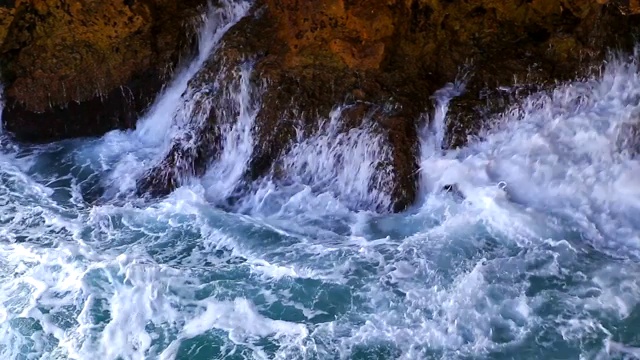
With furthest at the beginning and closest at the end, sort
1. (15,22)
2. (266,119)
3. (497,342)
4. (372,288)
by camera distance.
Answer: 1. (15,22)
2. (266,119)
3. (372,288)
4. (497,342)

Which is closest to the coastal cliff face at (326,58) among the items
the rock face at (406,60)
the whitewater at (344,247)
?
the rock face at (406,60)

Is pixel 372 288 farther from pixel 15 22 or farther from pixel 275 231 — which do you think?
pixel 15 22

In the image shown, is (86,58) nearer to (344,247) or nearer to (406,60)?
(406,60)

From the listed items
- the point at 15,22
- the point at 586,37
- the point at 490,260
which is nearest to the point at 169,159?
the point at 15,22

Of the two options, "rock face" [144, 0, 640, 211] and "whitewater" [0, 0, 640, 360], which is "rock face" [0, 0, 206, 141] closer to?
"whitewater" [0, 0, 640, 360]

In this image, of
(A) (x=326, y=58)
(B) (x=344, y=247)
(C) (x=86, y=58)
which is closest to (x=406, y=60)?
(A) (x=326, y=58)

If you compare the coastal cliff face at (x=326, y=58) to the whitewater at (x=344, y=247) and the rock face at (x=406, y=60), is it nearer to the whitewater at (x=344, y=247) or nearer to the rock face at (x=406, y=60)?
the rock face at (x=406, y=60)

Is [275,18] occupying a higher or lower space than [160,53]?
higher

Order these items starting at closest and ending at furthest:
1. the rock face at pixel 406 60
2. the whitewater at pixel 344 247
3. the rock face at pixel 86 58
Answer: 1. the whitewater at pixel 344 247
2. the rock face at pixel 406 60
3. the rock face at pixel 86 58
